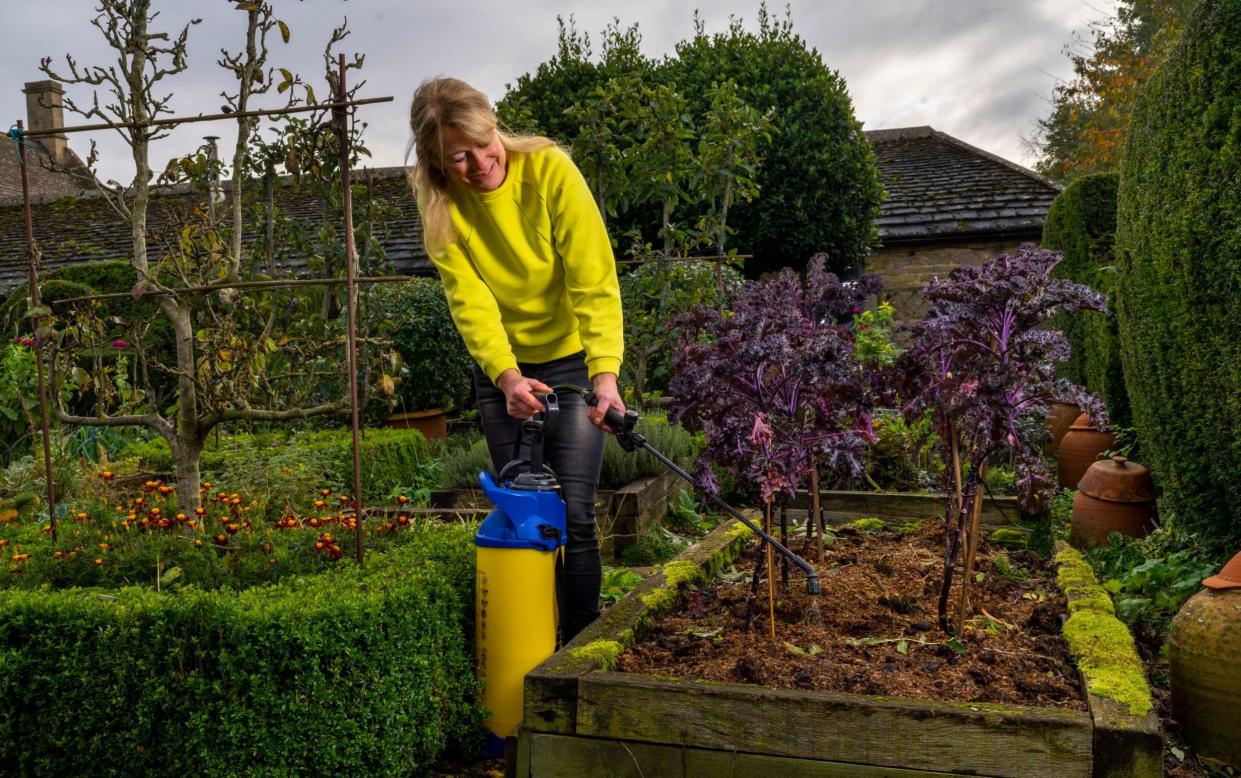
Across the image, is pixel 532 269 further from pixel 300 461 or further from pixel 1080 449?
pixel 1080 449

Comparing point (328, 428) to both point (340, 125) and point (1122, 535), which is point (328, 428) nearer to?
point (340, 125)

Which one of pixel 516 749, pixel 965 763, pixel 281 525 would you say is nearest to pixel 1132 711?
pixel 965 763

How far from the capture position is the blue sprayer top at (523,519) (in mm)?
2754

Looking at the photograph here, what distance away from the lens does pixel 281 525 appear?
12.0 feet

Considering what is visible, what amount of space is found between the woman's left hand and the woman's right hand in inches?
5.8

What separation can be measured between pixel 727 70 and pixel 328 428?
18.6ft

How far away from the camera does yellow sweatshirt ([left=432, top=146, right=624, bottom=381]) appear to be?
2885 millimetres

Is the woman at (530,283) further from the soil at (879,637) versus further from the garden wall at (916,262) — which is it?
the garden wall at (916,262)

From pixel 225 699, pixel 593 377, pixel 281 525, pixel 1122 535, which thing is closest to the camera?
pixel 225 699

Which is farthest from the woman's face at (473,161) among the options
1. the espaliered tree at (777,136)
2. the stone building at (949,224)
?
the stone building at (949,224)

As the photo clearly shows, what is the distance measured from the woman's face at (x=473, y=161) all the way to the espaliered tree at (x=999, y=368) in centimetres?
135

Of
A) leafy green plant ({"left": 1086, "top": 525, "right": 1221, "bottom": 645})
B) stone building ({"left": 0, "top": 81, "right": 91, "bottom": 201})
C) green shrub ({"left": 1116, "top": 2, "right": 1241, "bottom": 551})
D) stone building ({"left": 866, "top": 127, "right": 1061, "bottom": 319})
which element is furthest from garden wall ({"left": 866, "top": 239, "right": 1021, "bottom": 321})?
stone building ({"left": 0, "top": 81, "right": 91, "bottom": 201})

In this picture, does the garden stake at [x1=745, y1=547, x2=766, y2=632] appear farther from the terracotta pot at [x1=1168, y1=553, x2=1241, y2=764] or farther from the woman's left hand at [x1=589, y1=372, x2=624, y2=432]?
the terracotta pot at [x1=1168, y1=553, x2=1241, y2=764]

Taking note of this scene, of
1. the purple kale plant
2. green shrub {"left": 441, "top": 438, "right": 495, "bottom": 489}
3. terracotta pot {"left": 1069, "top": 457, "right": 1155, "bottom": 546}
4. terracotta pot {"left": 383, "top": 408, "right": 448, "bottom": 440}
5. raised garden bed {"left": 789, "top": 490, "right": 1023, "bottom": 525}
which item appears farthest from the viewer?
terracotta pot {"left": 383, "top": 408, "right": 448, "bottom": 440}
